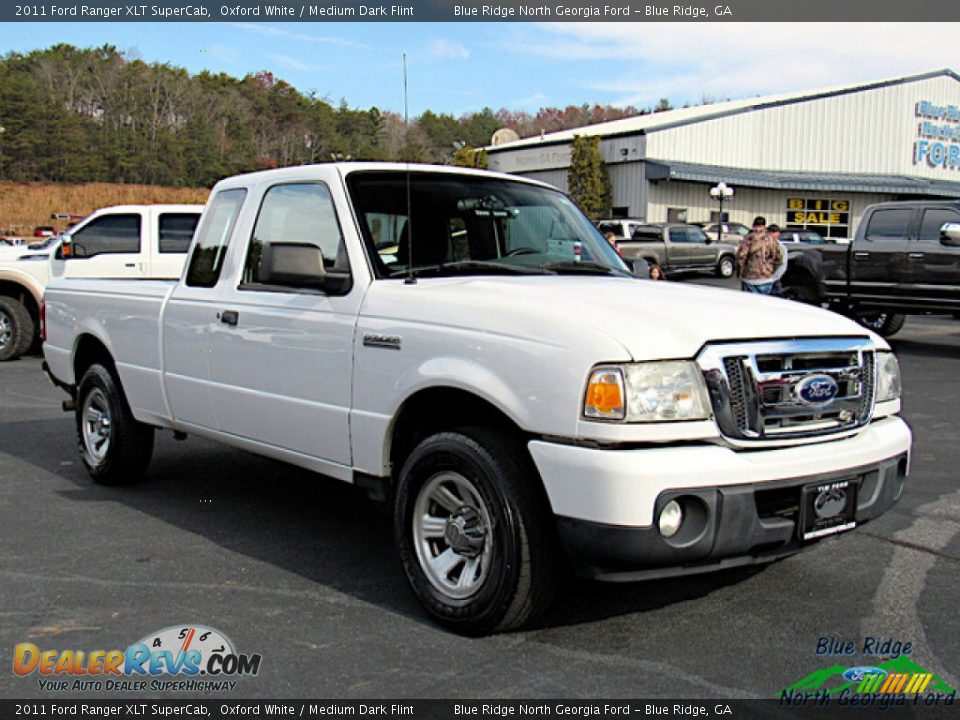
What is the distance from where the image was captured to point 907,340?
1630 centimetres

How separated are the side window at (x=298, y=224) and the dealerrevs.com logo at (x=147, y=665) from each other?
1.78 m

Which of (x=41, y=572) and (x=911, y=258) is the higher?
(x=911, y=258)

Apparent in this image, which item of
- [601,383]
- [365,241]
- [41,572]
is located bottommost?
[41,572]

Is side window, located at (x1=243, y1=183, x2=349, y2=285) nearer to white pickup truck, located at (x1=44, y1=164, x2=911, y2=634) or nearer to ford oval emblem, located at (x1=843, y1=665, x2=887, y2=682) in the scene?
white pickup truck, located at (x1=44, y1=164, x2=911, y2=634)

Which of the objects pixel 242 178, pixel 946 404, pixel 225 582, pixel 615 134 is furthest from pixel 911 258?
pixel 615 134

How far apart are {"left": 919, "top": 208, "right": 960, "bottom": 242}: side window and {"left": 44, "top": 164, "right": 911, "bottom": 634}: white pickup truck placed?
1048 cm

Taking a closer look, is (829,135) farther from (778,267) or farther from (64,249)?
(64,249)

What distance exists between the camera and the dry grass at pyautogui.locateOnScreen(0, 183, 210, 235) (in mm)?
69000

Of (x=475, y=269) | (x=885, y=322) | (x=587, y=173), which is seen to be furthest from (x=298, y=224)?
(x=587, y=173)

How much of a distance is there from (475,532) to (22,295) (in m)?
11.9

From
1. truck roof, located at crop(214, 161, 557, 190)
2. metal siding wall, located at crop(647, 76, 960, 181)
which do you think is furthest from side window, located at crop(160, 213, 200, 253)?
metal siding wall, located at crop(647, 76, 960, 181)

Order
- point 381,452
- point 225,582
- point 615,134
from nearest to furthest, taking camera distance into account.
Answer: point 381,452, point 225,582, point 615,134

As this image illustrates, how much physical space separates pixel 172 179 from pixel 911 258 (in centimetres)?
6411

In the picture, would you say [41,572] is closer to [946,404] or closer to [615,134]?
[946,404]
